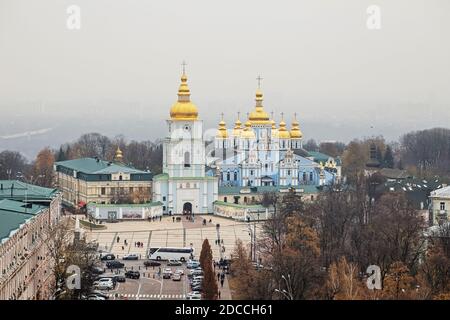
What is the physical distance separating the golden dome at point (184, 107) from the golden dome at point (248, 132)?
4.67 meters

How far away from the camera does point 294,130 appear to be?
Answer: 4297 centimetres

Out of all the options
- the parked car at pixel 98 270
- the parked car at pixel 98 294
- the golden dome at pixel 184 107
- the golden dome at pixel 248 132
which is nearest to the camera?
the parked car at pixel 98 294

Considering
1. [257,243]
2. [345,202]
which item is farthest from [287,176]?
[257,243]

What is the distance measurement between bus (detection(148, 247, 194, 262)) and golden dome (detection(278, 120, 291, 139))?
16.7m

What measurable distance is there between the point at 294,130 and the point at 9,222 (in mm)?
24587

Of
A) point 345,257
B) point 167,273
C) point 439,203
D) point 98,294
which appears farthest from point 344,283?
point 439,203

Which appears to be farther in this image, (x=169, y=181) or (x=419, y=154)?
(x=419, y=154)

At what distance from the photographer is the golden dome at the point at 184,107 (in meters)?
34.8

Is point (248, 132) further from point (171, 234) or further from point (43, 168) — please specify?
point (171, 234)

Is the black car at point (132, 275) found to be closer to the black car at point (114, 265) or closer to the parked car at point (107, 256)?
the black car at point (114, 265)

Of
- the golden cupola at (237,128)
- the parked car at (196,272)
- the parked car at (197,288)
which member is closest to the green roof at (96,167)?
the golden cupola at (237,128)

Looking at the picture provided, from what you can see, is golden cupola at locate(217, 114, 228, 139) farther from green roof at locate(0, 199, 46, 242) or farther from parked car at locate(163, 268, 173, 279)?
parked car at locate(163, 268, 173, 279)
